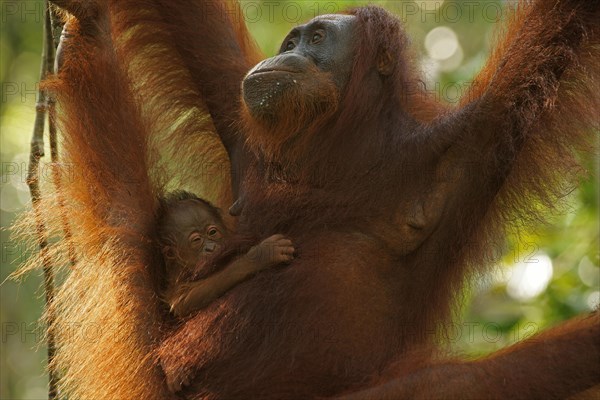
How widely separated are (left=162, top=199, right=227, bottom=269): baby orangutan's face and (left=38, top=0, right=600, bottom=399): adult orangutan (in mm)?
119

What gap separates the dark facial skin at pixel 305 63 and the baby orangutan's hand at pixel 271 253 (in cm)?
68

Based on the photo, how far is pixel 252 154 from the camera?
5.05 m

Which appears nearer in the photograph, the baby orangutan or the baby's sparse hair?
the baby orangutan

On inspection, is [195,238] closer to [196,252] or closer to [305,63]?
[196,252]

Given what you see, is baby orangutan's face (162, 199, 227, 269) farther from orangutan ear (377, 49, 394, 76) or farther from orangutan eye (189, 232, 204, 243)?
orangutan ear (377, 49, 394, 76)

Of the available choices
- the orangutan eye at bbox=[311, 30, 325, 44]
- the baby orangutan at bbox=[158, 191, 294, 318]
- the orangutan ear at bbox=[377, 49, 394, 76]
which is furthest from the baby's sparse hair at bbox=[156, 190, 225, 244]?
the orangutan ear at bbox=[377, 49, 394, 76]

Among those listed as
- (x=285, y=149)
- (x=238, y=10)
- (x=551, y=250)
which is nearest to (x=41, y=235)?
(x=285, y=149)

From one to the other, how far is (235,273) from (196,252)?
0.57 metres

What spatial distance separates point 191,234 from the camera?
4.92 metres

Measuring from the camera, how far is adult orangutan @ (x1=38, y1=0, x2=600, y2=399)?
13.7 feet

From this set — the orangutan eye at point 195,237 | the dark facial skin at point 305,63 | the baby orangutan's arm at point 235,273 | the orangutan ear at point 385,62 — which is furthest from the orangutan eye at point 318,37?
the orangutan eye at point 195,237

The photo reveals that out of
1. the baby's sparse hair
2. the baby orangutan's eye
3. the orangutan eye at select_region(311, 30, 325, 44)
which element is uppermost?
the orangutan eye at select_region(311, 30, 325, 44)

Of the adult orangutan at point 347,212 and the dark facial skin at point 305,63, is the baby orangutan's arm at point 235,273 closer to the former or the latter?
the adult orangutan at point 347,212

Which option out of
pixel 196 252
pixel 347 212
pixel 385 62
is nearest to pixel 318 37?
pixel 385 62
